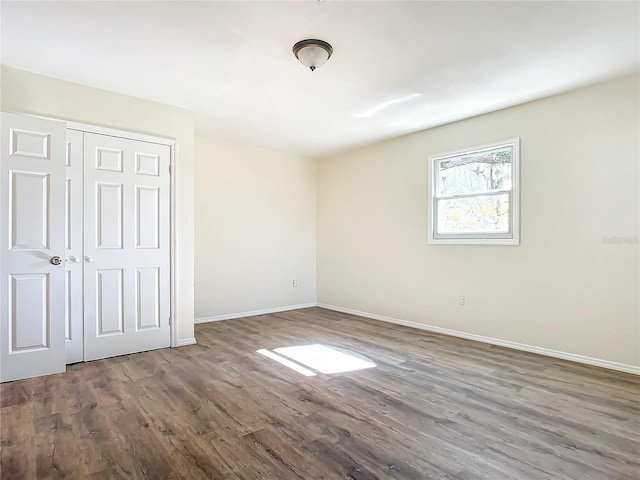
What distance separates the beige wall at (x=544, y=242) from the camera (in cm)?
323

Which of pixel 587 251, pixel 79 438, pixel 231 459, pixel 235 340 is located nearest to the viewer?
pixel 231 459

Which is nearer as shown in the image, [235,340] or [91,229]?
[91,229]

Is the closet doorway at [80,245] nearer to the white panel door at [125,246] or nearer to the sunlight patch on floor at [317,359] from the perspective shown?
the white panel door at [125,246]

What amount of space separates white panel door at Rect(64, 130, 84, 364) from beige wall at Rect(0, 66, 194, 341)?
0.28 meters

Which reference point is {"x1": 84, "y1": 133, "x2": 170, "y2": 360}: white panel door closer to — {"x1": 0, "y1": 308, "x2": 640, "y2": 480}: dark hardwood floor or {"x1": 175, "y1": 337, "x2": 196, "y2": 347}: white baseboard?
{"x1": 175, "y1": 337, "x2": 196, "y2": 347}: white baseboard

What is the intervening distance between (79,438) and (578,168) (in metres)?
4.61

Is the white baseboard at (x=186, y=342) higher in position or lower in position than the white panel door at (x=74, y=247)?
lower

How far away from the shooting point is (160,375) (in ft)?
10.2

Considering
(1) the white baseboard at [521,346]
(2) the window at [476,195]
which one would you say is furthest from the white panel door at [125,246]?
(2) the window at [476,195]

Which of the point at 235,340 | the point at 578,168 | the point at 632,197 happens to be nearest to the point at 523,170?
the point at 578,168

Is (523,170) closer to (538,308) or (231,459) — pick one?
(538,308)

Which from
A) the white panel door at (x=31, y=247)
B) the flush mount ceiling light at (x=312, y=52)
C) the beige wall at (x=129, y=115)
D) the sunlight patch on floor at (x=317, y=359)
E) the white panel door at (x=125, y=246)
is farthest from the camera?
the white panel door at (x=125, y=246)

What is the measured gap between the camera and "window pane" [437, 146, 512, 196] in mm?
4074

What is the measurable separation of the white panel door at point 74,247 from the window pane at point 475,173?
4.14 meters
